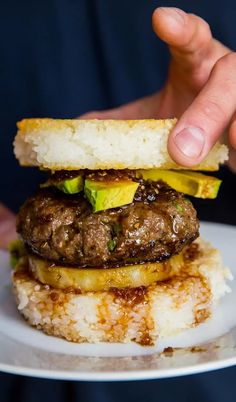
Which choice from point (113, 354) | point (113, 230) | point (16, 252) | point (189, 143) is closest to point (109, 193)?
point (113, 230)

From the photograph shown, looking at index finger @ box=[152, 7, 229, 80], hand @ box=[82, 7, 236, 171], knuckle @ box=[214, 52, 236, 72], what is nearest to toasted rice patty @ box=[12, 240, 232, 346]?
hand @ box=[82, 7, 236, 171]

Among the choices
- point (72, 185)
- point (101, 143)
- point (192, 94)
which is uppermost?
point (101, 143)

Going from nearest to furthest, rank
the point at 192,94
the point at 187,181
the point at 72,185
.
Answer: the point at 72,185 < the point at 187,181 < the point at 192,94

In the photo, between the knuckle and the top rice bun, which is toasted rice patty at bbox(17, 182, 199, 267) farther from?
the knuckle

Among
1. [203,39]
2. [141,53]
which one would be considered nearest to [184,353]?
[203,39]

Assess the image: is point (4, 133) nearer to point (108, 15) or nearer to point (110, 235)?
point (108, 15)

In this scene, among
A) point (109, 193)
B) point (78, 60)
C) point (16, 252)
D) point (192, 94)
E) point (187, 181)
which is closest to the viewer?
point (109, 193)

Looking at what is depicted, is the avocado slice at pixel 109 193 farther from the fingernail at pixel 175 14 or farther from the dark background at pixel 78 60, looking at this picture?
the dark background at pixel 78 60

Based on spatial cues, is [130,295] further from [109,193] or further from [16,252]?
[16,252]
